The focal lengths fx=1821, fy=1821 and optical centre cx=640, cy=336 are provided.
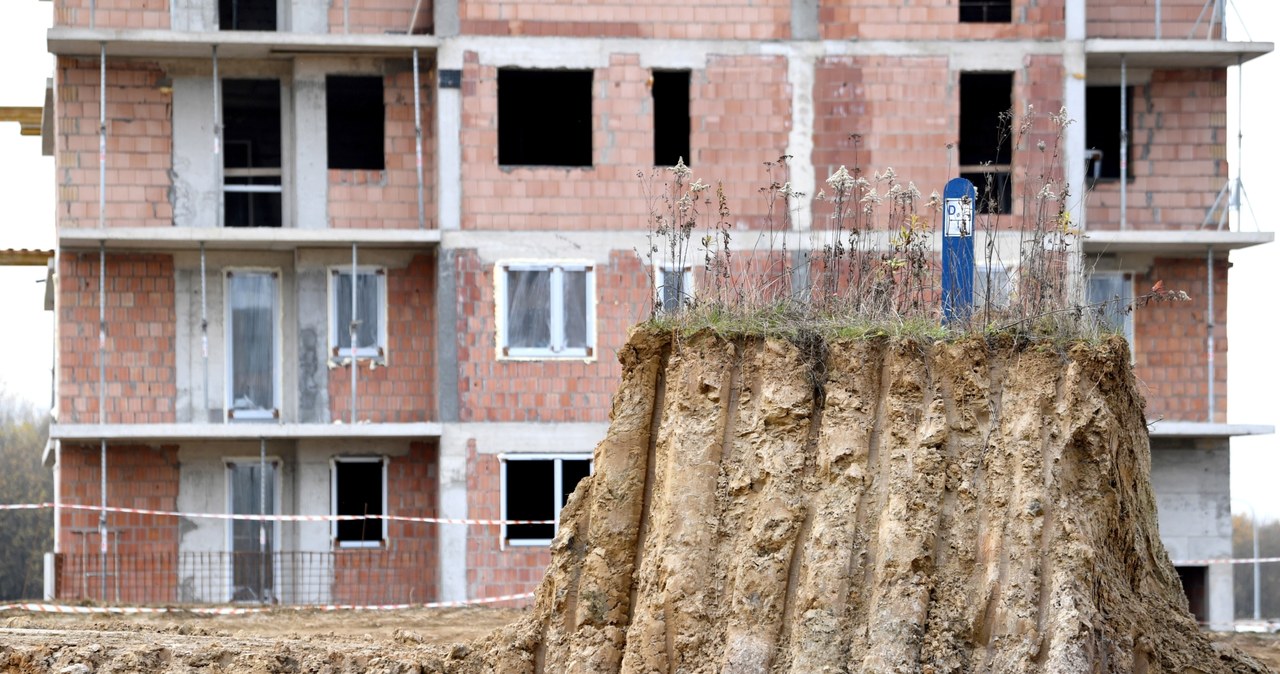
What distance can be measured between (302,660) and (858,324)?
16.1 feet

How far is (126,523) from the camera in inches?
1134

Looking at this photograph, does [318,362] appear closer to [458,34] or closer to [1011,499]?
[458,34]

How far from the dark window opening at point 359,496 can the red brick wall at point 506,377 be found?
249cm

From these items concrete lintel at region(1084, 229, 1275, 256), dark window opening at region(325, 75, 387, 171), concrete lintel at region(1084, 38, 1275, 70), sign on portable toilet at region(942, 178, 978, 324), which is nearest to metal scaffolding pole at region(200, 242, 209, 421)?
dark window opening at region(325, 75, 387, 171)

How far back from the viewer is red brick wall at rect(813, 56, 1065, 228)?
2858 cm

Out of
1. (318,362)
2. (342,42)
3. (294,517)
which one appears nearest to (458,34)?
(342,42)

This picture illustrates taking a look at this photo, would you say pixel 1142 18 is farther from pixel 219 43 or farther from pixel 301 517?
pixel 301 517

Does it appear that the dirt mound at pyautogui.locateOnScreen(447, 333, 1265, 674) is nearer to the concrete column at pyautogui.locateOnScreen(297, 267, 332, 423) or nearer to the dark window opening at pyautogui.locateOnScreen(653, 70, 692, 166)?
the concrete column at pyautogui.locateOnScreen(297, 267, 332, 423)

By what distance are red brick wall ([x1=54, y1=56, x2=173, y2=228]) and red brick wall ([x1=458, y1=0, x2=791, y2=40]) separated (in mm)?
5387

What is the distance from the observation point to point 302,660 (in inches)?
524

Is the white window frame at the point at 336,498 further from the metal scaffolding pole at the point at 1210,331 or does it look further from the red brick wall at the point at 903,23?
the metal scaffolding pole at the point at 1210,331

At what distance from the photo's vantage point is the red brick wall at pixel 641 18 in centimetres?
2847

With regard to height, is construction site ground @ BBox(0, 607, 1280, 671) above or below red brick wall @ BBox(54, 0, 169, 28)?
below

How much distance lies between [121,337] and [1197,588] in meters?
18.2
